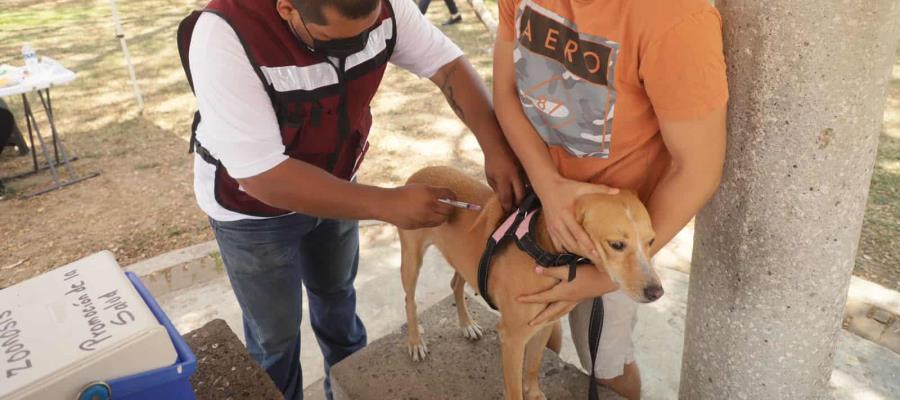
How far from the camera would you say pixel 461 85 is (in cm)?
249

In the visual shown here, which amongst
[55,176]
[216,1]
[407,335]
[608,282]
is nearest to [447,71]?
[216,1]

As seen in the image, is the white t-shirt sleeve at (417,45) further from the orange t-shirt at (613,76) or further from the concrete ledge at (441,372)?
the concrete ledge at (441,372)

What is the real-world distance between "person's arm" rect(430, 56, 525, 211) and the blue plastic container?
116cm

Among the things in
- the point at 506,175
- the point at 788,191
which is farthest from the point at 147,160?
the point at 788,191

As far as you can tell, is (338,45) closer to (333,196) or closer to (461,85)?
(333,196)

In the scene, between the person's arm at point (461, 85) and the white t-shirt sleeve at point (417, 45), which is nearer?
the person's arm at point (461, 85)

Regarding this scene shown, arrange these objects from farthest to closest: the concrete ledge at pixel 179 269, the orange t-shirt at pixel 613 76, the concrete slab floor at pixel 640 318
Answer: the concrete ledge at pixel 179 269
the concrete slab floor at pixel 640 318
the orange t-shirt at pixel 613 76

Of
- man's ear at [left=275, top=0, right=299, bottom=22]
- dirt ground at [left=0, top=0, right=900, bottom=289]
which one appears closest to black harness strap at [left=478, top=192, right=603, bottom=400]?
man's ear at [left=275, top=0, right=299, bottom=22]

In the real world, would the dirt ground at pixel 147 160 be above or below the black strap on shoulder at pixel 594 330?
below

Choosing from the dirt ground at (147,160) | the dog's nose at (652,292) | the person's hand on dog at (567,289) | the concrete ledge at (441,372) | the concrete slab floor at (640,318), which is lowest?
the dirt ground at (147,160)

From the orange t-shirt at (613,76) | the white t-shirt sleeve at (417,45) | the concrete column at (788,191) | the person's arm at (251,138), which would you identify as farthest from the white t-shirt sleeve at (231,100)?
the concrete column at (788,191)

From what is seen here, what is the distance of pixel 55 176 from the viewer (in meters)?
6.58

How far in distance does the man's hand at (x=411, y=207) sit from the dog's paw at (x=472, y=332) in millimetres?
1093

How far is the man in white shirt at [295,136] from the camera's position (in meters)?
1.91
